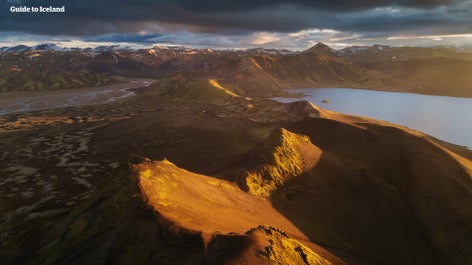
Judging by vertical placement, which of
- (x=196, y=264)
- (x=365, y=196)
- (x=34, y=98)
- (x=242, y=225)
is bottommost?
(x=34, y=98)

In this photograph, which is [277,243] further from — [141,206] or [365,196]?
[365,196]

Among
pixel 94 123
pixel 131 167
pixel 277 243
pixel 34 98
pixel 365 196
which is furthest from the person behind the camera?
pixel 34 98

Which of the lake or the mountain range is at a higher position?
the mountain range

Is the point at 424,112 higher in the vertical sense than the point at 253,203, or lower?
lower

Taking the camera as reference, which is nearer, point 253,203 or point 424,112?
point 253,203

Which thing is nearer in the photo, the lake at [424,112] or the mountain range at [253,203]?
the mountain range at [253,203]

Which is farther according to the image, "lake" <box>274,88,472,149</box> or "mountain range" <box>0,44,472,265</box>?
"lake" <box>274,88,472,149</box>

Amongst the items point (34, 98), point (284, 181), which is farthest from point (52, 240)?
point (34, 98)

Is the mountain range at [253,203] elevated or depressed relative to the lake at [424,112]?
elevated
